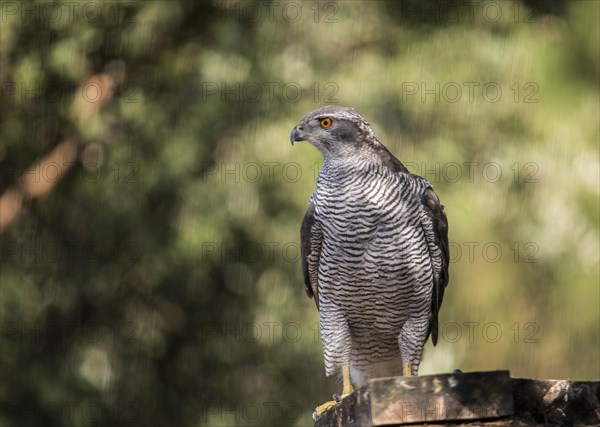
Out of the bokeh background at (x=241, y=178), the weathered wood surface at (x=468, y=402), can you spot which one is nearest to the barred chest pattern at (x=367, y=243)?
A: the weathered wood surface at (x=468, y=402)

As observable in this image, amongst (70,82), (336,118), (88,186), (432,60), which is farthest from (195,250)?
(336,118)

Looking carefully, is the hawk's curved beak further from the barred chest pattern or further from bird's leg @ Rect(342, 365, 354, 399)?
bird's leg @ Rect(342, 365, 354, 399)

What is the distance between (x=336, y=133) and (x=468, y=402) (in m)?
2.38

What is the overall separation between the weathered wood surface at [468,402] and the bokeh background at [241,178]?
7763 mm

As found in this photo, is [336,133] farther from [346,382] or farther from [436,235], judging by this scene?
[346,382]

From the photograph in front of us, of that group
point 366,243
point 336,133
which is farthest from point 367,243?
point 336,133

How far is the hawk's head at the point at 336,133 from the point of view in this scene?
6.30m

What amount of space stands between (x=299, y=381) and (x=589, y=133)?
4.58m

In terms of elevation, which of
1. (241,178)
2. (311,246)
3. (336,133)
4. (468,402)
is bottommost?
(468,402)

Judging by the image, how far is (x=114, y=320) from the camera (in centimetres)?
1430

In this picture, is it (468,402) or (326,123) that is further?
(326,123)

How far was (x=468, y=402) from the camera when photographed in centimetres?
424

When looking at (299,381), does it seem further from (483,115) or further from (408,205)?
(408,205)

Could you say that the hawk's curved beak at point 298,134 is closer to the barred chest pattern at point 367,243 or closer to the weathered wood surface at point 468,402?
the barred chest pattern at point 367,243
